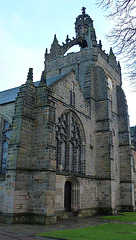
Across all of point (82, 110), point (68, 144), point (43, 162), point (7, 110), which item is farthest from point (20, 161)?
point (82, 110)

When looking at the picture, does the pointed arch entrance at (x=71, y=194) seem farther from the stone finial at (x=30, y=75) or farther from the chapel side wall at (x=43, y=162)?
the stone finial at (x=30, y=75)

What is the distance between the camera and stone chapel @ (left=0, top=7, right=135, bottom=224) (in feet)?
44.1

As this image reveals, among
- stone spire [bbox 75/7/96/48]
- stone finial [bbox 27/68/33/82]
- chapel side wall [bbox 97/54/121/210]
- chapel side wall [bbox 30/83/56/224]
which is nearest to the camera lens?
chapel side wall [bbox 30/83/56/224]

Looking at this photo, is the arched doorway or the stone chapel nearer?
the stone chapel

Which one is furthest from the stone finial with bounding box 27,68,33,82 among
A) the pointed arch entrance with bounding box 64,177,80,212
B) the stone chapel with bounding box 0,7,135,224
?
the pointed arch entrance with bounding box 64,177,80,212

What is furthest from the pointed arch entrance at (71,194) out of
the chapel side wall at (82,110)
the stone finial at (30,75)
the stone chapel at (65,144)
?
the stone finial at (30,75)

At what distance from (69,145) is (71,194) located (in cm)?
366

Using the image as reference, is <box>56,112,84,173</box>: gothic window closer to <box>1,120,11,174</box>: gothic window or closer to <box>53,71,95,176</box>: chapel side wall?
<box>53,71,95,176</box>: chapel side wall

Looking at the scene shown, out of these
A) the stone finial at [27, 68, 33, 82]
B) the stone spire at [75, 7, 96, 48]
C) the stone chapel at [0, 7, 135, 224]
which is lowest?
the stone chapel at [0, 7, 135, 224]

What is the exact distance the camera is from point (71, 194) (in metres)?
17.6

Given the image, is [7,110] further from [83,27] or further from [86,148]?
[83,27]

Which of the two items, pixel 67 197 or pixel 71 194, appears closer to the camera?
pixel 67 197

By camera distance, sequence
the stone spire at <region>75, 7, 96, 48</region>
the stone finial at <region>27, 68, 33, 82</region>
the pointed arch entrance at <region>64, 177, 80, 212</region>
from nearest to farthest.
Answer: the stone finial at <region>27, 68, 33, 82</region> < the pointed arch entrance at <region>64, 177, 80, 212</region> < the stone spire at <region>75, 7, 96, 48</region>

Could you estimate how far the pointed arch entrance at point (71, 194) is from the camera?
17.1 meters
